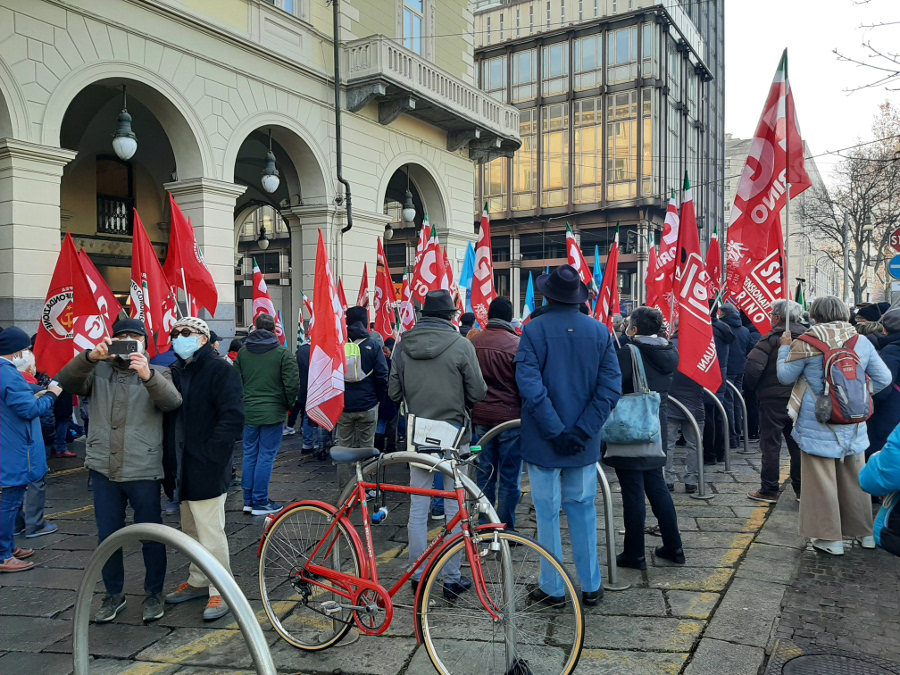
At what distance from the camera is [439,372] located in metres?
4.48

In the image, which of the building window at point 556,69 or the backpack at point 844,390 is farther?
the building window at point 556,69

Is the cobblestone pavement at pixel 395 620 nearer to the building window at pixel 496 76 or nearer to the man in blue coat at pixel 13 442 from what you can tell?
the man in blue coat at pixel 13 442

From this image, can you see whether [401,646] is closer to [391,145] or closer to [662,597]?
[662,597]

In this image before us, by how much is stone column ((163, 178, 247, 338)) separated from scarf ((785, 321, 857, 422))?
9392 mm

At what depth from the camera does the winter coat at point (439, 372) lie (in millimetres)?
4480

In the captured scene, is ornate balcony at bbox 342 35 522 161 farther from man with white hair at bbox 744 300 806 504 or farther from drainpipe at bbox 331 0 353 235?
man with white hair at bbox 744 300 806 504

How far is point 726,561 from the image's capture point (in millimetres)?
4621

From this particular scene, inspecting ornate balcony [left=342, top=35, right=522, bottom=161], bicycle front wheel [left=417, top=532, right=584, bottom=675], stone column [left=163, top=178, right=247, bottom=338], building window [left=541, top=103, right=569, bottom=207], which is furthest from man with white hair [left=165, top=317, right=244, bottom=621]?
building window [left=541, top=103, right=569, bottom=207]

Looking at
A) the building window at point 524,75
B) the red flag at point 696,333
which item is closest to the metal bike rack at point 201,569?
the red flag at point 696,333

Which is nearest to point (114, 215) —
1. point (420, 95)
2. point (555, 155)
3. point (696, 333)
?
point (420, 95)

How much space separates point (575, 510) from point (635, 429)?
79 cm

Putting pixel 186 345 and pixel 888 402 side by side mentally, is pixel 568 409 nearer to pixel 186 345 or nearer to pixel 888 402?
pixel 186 345

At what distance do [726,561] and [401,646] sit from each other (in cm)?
246

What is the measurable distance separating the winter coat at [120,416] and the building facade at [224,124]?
636cm
